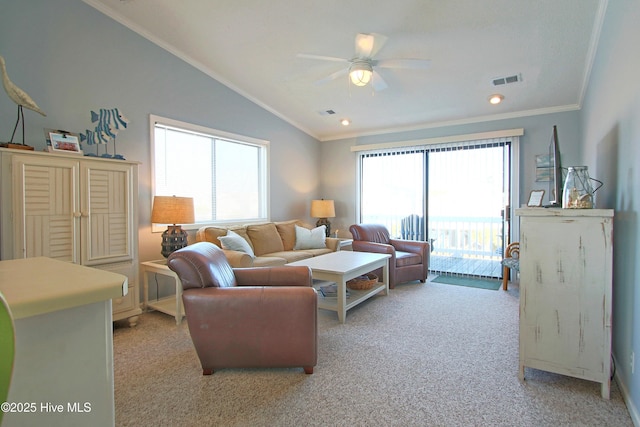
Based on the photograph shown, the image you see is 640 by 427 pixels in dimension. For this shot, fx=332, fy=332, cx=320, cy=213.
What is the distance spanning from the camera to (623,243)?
206cm

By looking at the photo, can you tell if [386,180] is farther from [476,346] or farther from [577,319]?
[577,319]

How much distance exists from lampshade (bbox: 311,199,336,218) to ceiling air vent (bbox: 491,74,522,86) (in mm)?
3033

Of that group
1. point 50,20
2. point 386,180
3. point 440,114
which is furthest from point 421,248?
point 50,20

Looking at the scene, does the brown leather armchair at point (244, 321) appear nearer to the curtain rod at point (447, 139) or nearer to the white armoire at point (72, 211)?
the white armoire at point (72, 211)

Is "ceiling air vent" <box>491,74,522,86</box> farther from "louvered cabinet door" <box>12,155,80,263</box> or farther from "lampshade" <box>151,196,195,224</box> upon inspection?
"louvered cabinet door" <box>12,155,80,263</box>

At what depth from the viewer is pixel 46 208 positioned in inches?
103

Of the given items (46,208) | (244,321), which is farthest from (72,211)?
(244,321)

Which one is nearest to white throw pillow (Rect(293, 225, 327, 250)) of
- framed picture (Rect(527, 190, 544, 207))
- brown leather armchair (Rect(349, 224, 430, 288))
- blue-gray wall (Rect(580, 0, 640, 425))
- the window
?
brown leather armchair (Rect(349, 224, 430, 288))

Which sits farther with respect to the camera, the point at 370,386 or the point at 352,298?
the point at 352,298

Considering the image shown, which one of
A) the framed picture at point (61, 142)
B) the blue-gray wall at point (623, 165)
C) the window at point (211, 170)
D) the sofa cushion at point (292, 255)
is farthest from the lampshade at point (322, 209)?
the blue-gray wall at point (623, 165)

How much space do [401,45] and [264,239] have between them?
2910mm

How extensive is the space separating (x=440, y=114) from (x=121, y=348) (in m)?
4.87

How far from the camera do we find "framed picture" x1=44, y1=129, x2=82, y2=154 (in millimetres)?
2723

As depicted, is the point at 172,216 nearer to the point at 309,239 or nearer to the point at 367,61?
the point at 309,239
